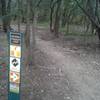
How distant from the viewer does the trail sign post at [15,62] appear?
14.9ft

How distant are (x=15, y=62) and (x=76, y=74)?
5.28 metres

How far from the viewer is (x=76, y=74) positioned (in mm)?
9578

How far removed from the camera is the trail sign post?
14.9 feet

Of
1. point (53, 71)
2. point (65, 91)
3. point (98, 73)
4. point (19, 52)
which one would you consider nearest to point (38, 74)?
point (53, 71)

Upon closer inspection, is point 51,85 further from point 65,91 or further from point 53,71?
point 53,71

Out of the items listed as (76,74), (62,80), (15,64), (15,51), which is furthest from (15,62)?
(76,74)

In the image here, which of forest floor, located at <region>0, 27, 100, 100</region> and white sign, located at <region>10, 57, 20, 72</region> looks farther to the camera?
forest floor, located at <region>0, 27, 100, 100</region>

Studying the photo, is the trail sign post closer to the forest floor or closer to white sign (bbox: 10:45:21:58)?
white sign (bbox: 10:45:21:58)

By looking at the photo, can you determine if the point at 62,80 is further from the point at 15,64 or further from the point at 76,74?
the point at 15,64

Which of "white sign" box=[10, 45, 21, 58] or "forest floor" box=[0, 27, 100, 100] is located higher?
"white sign" box=[10, 45, 21, 58]

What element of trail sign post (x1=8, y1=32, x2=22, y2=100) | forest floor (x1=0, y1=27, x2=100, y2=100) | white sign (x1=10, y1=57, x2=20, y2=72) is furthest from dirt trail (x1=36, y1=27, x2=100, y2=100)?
white sign (x1=10, y1=57, x2=20, y2=72)

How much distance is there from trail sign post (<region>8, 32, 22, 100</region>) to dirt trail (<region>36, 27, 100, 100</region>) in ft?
7.50

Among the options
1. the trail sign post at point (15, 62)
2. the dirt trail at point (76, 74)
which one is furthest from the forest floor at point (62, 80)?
the trail sign post at point (15, 62)

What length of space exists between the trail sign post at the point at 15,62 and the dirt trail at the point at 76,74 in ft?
7.50
